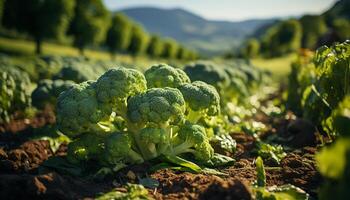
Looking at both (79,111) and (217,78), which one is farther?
(217,78)

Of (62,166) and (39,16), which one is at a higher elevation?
(39,16)

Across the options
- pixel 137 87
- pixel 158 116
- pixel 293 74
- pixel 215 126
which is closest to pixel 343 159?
pixel 158 116

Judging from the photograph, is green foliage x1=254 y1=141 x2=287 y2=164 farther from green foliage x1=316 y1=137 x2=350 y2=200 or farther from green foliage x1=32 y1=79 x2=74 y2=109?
green foliage x1=32 y1=79 x2=74 y2=109

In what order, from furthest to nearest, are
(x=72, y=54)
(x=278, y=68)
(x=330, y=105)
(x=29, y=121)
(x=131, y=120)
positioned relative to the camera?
(x=72, y=54) → (x=278, y=68) → (x=29, y=121) → (x=330, y=105) → (x=131, y=120)

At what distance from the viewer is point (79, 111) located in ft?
21.2

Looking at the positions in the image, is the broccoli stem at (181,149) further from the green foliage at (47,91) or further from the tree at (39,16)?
Result: the tree at (39,16)

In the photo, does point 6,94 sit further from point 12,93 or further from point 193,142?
point 193,142

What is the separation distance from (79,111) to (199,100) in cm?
210

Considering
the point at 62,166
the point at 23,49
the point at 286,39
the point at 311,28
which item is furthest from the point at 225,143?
the point at 311,28

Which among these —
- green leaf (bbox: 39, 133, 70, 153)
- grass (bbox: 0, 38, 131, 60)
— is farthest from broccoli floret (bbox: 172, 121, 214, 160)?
grass (bbox: 0, 38, 131, 60)

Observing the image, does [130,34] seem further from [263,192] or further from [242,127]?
[263,192]

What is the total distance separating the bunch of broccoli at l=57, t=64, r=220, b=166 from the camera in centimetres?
648

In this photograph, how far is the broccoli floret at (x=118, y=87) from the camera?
6.52 metres

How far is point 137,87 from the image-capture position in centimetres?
686
